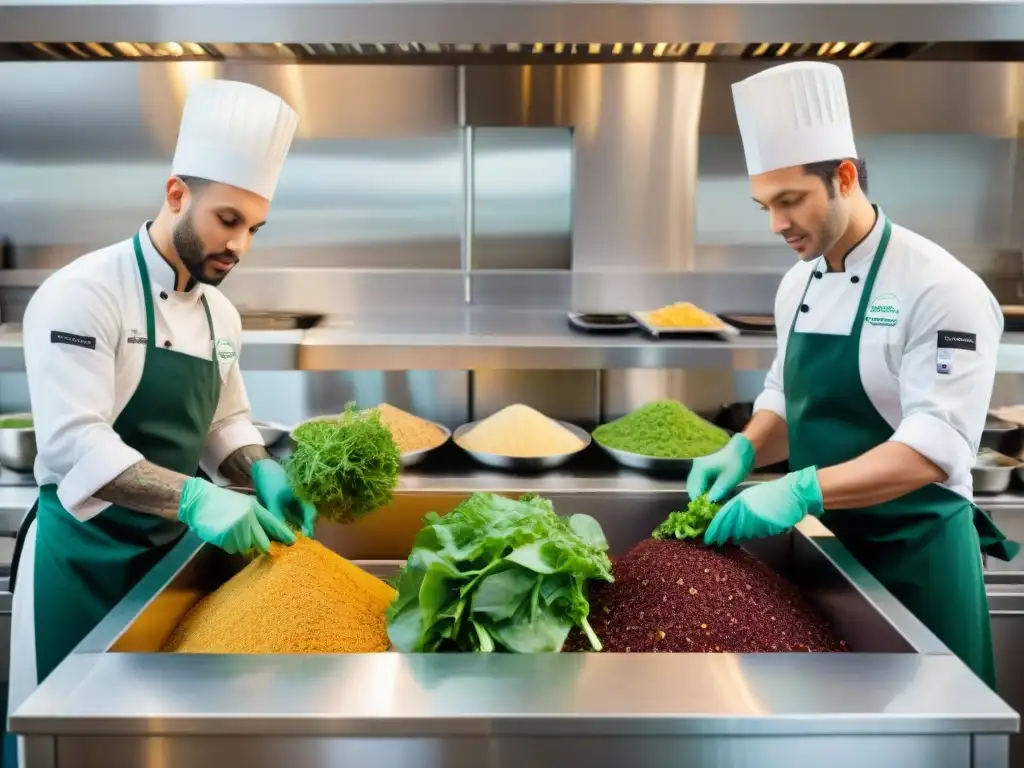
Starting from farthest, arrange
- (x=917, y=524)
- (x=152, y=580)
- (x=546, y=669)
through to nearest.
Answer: (x=917, y=524)
(x=152, y=580)
(x=546, y=669)

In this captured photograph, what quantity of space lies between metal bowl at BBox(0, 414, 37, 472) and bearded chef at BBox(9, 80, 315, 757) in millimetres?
801

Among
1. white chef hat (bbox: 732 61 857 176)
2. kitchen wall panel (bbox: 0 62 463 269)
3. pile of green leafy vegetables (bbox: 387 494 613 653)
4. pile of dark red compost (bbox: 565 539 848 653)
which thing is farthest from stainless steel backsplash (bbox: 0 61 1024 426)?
pile of green leafy vegetables (bbox: 387 494 613 653)

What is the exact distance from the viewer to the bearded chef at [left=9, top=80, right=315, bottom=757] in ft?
5.72

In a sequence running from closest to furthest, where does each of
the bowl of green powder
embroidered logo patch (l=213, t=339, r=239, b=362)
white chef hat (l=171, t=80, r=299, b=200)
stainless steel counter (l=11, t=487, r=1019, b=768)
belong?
stainless steel counter (l=11, t=487, r=1019, b=768) → white chef hat (l=171, t=80, r=299, b=200) → embroidered logo patch (l=213, t=339, r=239, b=362) → the bowl of green powder

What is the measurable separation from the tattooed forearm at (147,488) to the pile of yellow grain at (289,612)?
24 cm

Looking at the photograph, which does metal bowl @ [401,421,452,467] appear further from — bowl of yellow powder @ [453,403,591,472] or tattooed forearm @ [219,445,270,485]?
tattooed forearm @ [219,445,270,485]

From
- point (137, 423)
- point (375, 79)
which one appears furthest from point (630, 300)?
point (137, 423)

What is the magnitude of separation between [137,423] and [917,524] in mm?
1616

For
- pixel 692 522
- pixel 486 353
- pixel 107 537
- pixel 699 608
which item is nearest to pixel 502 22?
pixel 486 353

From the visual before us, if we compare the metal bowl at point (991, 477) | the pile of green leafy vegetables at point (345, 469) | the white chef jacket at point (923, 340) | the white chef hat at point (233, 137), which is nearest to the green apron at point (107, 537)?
the white chef hat at point (233, 137)

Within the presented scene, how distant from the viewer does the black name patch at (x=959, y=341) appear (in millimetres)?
1778

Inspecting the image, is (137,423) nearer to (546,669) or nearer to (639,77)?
(546,669)

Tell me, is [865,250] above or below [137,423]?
above

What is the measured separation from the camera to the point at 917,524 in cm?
188
